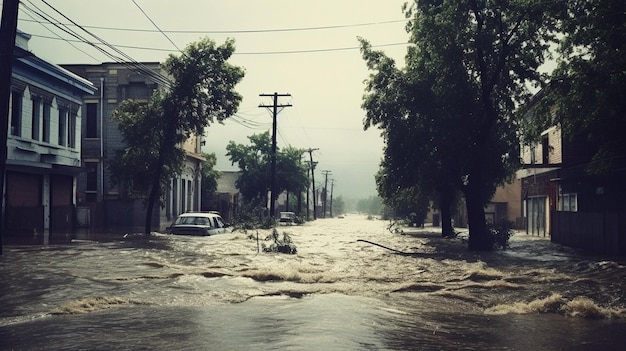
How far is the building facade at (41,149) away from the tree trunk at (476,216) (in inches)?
685

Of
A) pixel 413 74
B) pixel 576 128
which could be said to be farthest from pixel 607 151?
pixel 413 74

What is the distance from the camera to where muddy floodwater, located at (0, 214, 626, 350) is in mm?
8297

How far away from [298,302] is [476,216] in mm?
15374

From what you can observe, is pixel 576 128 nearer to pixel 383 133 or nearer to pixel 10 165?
pixel 383 133

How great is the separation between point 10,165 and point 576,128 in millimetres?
21899

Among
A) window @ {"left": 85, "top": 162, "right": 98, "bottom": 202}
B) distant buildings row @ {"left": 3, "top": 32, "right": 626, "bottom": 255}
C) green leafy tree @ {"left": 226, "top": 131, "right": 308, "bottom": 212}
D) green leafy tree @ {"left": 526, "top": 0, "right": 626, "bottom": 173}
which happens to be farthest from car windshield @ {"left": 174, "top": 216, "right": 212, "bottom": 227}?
green leafy tree @ {"left": 226, "top": 131, "right": 308, "bottom": 212}

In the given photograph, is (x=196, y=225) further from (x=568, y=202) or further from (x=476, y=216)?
(x=568, y=202)

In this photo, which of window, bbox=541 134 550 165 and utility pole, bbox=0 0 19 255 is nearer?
utility pole, bbox=0 0 19 255

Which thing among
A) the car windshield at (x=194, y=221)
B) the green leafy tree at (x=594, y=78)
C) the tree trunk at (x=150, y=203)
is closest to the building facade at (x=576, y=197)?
the green leafy tree at (x=594, y=78)

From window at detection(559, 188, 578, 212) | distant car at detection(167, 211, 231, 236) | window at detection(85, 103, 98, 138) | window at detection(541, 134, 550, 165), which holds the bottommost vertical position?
distant car at detection(167, 211, 231, 236)

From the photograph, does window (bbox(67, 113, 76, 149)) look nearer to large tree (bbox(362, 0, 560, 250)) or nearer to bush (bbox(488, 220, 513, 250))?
large tree (bbox(362, 0, 560, 250))

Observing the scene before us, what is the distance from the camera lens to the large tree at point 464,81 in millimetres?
23703

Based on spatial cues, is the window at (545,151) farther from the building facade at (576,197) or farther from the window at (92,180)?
the window at (92,180)

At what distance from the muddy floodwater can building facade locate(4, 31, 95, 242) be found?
5854 mm
